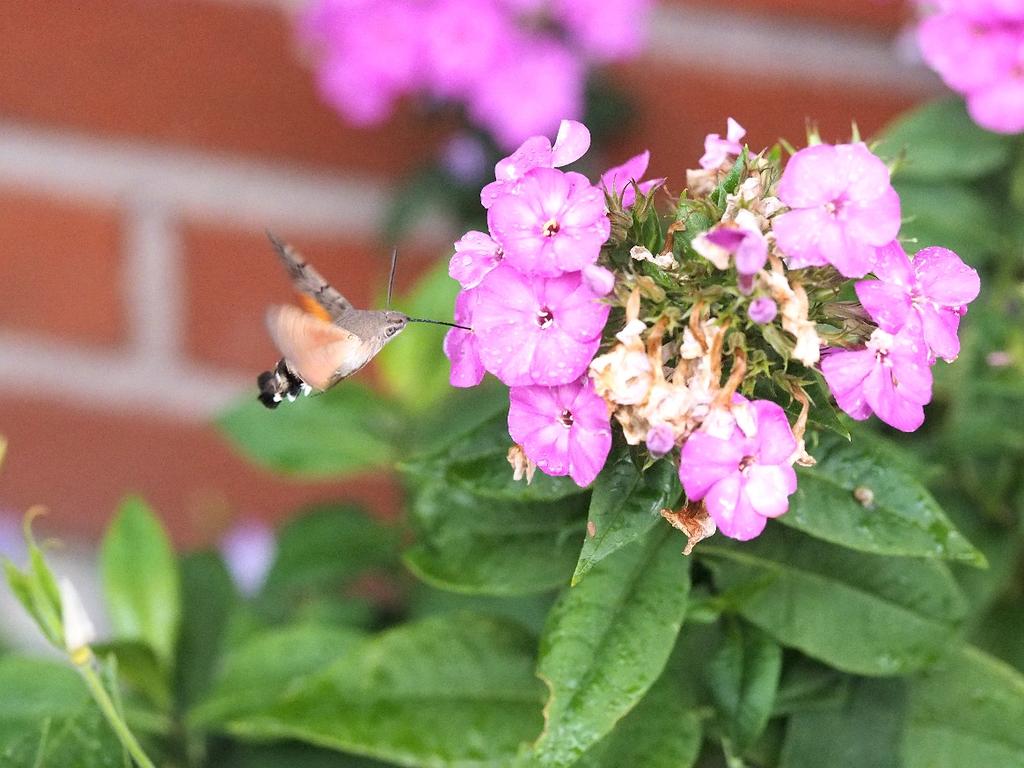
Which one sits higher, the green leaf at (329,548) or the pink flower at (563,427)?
the pink flower at (563,427)

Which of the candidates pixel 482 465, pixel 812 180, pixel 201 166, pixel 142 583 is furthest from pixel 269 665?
pixel 201 166

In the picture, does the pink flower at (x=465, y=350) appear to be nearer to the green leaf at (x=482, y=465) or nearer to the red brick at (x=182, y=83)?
the green leaf at (x=482, y=465)

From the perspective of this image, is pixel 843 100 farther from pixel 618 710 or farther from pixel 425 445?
pixel 618 710

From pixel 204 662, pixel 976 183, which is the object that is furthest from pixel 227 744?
pixel 976 183

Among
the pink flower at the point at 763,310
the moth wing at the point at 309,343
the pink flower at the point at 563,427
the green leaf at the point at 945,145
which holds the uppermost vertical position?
the green leaf at the point at 945,145

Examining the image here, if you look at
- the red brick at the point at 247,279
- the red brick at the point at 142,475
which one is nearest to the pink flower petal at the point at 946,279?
the red brick at the point at 247,279

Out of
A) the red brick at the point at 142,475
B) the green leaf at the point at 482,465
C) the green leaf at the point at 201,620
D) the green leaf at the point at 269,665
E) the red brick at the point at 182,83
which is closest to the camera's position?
the green leaf at the point at 482,465
